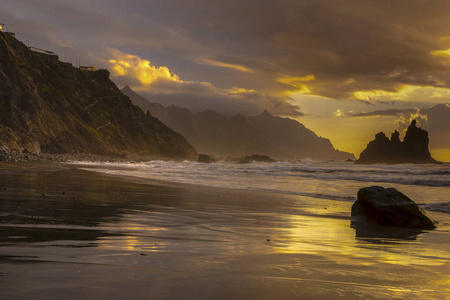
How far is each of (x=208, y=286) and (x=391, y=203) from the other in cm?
844

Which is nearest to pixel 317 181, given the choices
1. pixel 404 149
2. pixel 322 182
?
pixel 322 182

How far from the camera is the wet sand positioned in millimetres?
3471

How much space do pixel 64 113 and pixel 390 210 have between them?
102 m

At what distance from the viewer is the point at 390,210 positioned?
10.1 metres

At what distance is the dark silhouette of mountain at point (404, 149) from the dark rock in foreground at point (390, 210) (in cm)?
10776

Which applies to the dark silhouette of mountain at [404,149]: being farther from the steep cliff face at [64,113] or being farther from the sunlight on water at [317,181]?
the steep cliff face at [64,113]

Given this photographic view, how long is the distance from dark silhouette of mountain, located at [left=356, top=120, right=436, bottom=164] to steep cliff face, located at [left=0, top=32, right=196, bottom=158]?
260 ft

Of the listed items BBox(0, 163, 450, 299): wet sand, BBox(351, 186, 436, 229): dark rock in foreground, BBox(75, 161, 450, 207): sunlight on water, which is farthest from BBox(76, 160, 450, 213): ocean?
BBox(0, 163, 450, 299): wet sand

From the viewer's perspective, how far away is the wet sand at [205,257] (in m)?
3.47

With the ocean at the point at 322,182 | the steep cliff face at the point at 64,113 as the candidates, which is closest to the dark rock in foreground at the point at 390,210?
the ocean at the point at 322,182

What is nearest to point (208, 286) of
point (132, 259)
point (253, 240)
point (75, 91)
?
point (132, 259)

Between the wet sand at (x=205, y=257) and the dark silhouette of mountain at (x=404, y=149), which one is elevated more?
the dark silhouette of mountain at (x=404, y=149)

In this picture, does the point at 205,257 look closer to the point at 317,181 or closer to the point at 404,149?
the point at 317,181

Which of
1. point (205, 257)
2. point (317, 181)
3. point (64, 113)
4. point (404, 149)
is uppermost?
point (64, 113)
